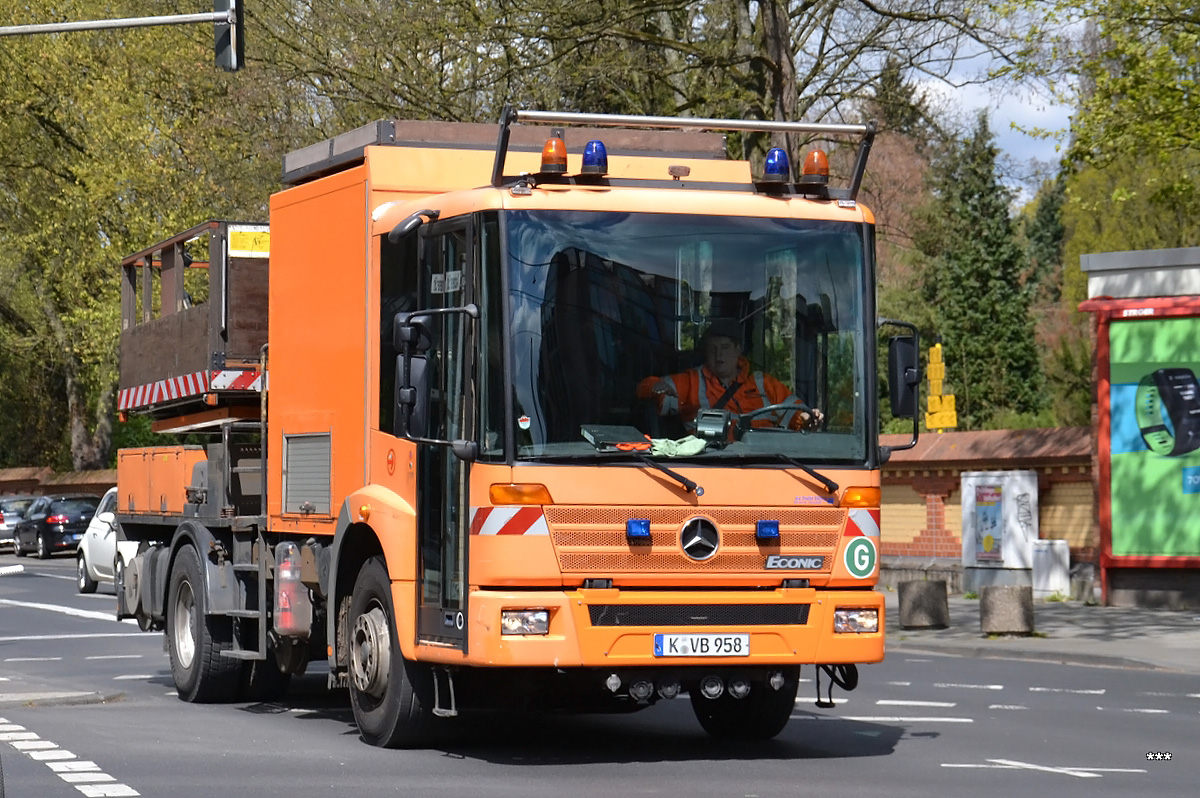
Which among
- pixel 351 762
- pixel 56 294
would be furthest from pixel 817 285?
pixel 56 294

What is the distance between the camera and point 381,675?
10328 millimetres

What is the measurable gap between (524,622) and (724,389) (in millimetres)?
1576

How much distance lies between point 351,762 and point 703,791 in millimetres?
2031

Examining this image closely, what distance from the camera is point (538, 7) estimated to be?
25391mm

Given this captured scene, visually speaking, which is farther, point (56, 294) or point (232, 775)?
point (56, 294)

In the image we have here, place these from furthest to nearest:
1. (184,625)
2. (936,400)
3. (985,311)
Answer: (985,311) → (936,400) → (184,625)

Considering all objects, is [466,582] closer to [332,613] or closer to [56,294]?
[332,613]

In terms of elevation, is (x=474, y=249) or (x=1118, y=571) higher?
(x=474, y=249)

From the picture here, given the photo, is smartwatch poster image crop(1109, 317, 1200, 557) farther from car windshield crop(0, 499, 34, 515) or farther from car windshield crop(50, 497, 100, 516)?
car windshield crop(0, 499, 34, 515)

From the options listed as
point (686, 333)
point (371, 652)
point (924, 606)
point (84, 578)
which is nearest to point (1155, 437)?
point (924, 606)

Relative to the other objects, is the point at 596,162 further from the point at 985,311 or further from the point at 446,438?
the point at 985,311

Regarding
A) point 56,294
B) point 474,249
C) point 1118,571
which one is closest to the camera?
point 474,249

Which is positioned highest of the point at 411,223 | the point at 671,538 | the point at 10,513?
the point at 411,223

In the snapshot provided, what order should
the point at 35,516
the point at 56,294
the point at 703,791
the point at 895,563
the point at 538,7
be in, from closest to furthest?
the point at 703,791
the point at 538,7
the point at 895,563
the point at 35,516
the point at 56,294
